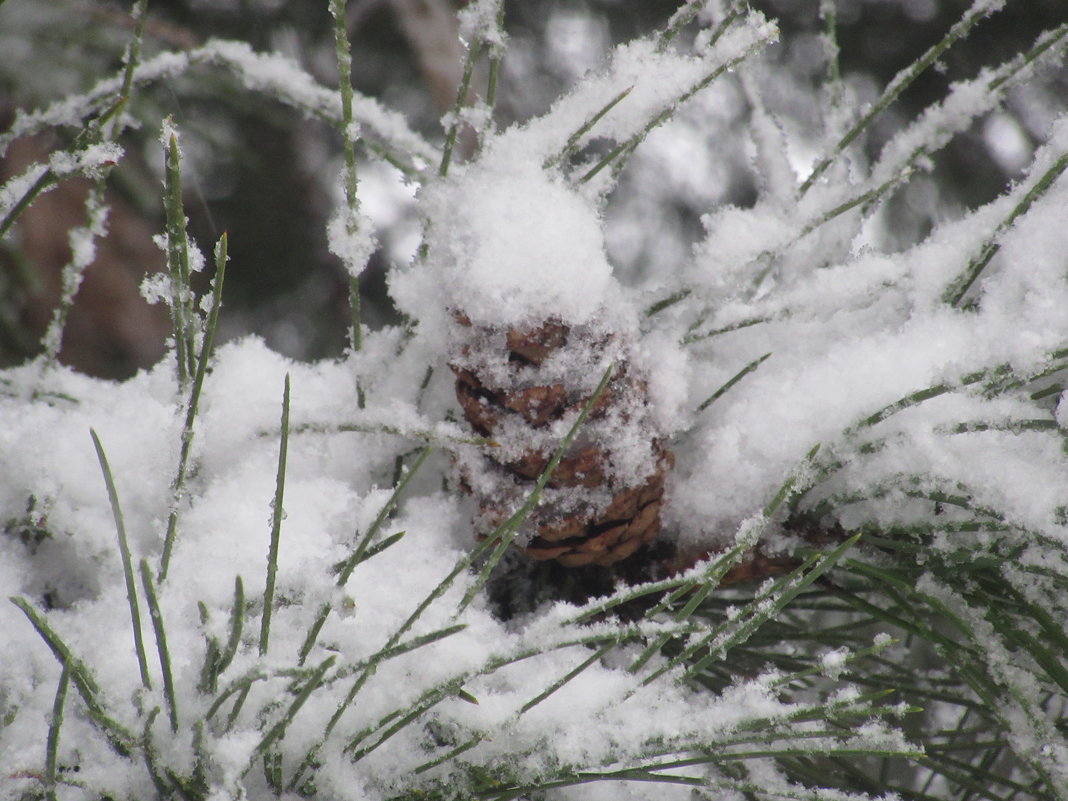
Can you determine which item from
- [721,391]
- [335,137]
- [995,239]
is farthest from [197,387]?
[335,137]

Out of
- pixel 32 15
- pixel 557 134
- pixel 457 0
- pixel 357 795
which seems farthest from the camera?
pixel 457 0

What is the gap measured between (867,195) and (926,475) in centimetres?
18

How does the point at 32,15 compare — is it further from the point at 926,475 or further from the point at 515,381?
the point at 926,475

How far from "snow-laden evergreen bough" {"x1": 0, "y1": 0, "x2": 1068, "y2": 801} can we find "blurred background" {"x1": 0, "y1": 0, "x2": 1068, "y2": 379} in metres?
0.66

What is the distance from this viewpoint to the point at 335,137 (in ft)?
5.02

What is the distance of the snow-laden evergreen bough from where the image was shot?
1.34ft

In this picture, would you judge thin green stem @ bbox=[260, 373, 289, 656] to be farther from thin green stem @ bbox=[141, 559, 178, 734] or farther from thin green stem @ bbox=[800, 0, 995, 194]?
thin green stem @ bbox=[800, 0, 995, 194]

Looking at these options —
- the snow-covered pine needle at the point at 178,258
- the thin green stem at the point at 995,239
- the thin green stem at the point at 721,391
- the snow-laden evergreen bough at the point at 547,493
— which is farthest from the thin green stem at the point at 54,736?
the thin green stem at the point at 995,239

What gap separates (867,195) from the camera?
51 centimetres

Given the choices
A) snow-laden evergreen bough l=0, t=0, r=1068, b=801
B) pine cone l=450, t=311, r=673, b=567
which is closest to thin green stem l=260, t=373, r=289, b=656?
snow-laden evergreen bough l=0, t=0, r=1068, b=801

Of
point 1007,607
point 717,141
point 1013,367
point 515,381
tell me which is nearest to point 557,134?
point 515,381

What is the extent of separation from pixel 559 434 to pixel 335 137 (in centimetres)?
123

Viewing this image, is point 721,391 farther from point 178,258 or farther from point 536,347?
point 178,258

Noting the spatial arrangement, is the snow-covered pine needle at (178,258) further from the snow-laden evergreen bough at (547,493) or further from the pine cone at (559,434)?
the pine cone at (559,434)
